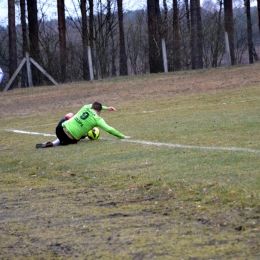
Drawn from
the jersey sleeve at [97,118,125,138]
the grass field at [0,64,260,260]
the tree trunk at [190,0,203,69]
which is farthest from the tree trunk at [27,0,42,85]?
the jersey sleeve at [97,118,125,138]

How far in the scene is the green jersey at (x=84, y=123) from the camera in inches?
557

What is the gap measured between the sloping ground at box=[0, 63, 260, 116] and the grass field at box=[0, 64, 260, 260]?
23.6 feet

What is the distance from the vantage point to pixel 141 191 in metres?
8.88

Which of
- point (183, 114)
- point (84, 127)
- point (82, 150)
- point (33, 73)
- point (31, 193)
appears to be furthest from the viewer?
point (33, 73)

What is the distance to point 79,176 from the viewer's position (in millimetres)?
10617

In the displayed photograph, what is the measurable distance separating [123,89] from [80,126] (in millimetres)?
15282

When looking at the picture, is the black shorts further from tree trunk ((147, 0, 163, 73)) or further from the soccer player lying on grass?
tree trunk ((147, 0, 163, 73))

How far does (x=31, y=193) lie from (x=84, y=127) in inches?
187

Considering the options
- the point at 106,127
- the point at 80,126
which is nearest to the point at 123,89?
the point at 80,126

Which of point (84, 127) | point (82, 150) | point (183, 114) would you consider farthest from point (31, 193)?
point (183, 114)

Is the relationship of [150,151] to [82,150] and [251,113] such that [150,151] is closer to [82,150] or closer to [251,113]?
[82,150]

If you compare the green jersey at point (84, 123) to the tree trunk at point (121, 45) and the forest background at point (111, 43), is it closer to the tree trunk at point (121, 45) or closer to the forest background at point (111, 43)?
the forest background at point (111, 43)

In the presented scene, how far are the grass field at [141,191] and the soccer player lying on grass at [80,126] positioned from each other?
0.91 ft

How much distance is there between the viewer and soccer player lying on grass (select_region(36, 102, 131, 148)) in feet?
46.6
